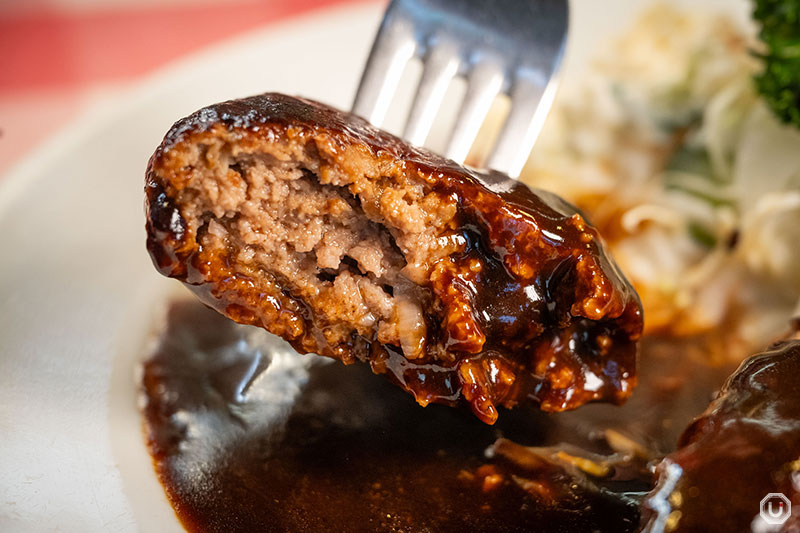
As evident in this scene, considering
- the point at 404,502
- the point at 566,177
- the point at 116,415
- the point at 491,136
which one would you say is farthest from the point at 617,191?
the point at 116,415

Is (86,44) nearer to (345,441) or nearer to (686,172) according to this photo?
(686,172)

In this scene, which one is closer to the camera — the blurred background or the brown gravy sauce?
the brown gravy sauce

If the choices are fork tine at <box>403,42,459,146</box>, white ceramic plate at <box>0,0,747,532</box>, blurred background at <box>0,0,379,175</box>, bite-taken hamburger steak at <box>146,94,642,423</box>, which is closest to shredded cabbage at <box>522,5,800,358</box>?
white ceramic plate at <box>0,0,747,532</box>

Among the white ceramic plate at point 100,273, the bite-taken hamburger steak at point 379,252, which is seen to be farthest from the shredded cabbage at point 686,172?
the bite-taken hamburger steak at point 379,252

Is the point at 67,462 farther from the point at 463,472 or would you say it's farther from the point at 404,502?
the point at 463,472

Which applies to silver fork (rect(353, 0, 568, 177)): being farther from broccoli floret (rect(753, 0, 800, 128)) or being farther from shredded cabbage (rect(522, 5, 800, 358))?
broccoli floret (rect(753, 0, 800, 128))

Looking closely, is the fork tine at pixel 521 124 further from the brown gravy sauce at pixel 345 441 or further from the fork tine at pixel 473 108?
the brown gravy sauce at pixel 345 441
